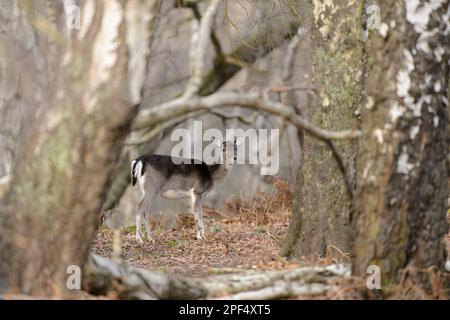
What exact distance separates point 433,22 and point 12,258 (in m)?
3.39

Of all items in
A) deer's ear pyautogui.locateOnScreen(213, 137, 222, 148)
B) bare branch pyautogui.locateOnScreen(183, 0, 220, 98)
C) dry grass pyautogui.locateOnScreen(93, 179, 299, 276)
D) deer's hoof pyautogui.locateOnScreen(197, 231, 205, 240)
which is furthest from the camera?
deer's ear pyautogui.locateOnScreen(213, 137, 222, 148)

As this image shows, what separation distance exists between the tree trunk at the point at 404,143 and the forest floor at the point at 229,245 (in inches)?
→ 12.8

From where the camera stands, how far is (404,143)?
5.63 meters

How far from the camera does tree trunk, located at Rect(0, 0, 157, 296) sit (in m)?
5.12

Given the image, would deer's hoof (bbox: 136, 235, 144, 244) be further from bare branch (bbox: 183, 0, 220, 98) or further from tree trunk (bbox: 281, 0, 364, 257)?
bare branch (bbox: 183, 0, 220, 98)

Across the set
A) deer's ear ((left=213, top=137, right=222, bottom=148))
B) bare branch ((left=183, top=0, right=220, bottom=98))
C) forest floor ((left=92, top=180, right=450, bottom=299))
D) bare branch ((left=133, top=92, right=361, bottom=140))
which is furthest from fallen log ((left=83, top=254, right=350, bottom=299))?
deer's ear ((left=213, top=137, right=222, bottom=148))

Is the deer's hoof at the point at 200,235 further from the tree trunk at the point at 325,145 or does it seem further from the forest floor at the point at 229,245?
the tree trunk at the point at 325,145

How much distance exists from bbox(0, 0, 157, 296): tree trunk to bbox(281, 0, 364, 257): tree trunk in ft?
8.57

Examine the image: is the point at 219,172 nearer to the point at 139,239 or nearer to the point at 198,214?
the point at 198,214

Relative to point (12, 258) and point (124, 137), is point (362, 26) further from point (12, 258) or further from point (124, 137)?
point (12, 258)

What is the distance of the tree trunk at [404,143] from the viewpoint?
5633 millimetres

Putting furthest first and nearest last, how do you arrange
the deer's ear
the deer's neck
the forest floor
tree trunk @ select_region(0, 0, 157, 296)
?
the deer's ear → the deer's neck → the forest floor → tree trunk @ select_region(0, 0, 157, 296)

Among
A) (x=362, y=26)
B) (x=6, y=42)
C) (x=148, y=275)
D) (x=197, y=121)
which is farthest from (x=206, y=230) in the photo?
(x=197, y=121)
